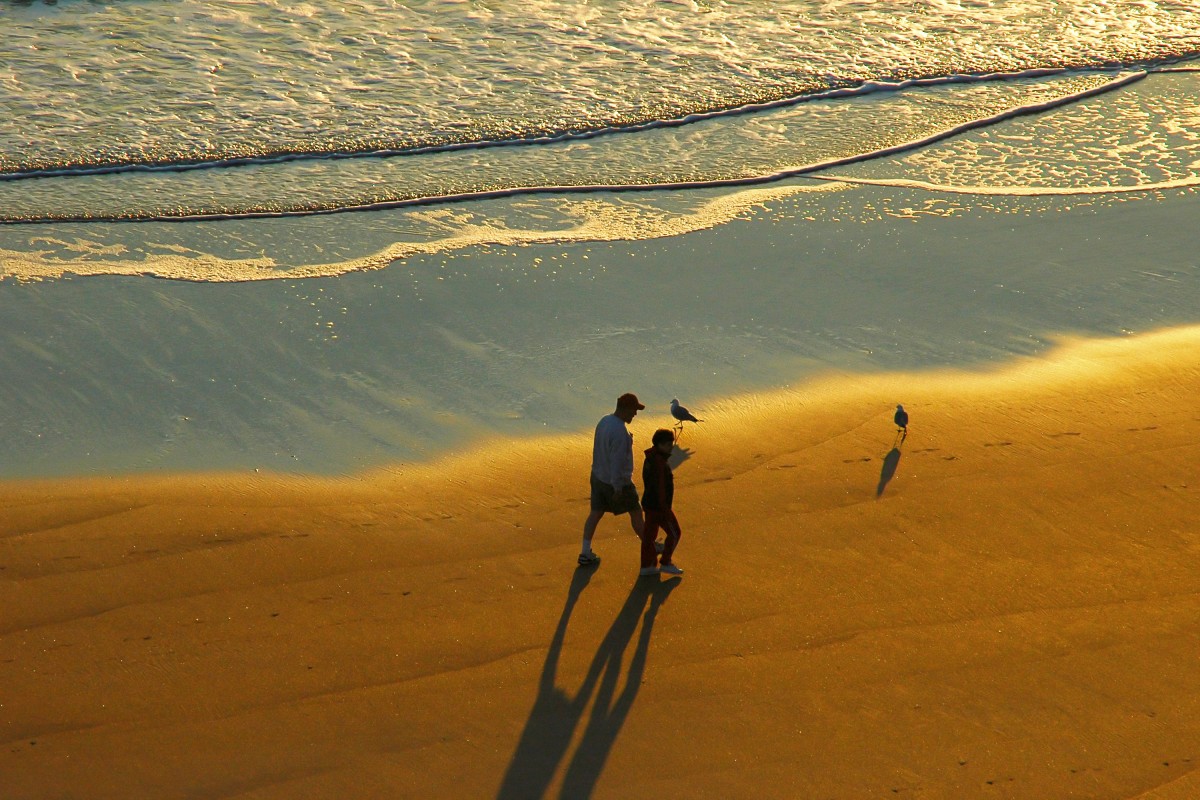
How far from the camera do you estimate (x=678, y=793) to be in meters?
5.46

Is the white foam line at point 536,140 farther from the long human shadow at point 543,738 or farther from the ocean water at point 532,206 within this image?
the long human shadow at point 543,738

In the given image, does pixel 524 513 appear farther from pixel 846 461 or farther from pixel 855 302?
pixel 855 302

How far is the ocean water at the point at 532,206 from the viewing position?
8992 millimetres

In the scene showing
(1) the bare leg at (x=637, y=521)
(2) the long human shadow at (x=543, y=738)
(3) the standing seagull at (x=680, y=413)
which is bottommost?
(2) the long human shadow at (x=543, y=738)

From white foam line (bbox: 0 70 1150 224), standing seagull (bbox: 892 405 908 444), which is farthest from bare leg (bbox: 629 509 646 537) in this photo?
white foam line (bbox: 0 70 1150 224)

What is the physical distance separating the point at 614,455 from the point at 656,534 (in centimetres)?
52

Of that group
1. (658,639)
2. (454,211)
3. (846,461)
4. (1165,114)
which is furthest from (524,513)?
(1165,114)

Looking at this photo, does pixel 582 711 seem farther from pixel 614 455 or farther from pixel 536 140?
pixel 536 140

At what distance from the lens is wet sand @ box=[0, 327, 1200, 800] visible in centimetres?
562

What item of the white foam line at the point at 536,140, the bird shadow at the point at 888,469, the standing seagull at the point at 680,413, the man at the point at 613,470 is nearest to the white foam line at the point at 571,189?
the white foam line at the point at 536,140

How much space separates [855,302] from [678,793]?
573cm

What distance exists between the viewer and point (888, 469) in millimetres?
7910

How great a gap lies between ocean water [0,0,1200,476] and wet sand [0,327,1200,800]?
0.86 m

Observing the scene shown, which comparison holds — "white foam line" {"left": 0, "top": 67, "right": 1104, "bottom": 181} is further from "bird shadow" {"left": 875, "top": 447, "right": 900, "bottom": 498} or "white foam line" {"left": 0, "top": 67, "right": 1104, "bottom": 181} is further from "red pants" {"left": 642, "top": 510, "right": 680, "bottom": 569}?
"red pants" {"left": 642, "top": 510, "right": 680, "bottom": 569}
